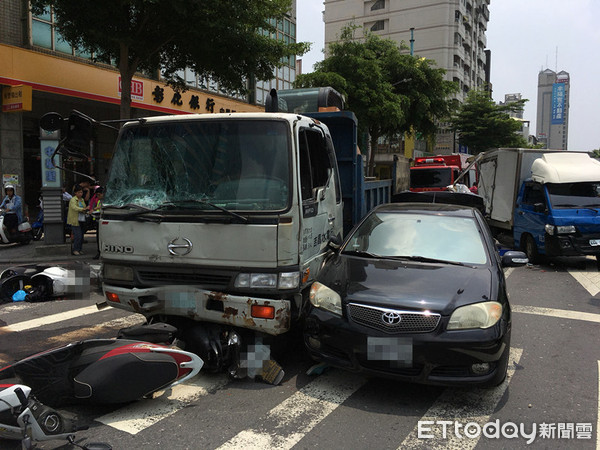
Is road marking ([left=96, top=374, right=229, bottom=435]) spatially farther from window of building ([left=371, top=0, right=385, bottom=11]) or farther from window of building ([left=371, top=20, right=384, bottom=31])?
window of building ([left=371, top=0, right=385, bottom=11])

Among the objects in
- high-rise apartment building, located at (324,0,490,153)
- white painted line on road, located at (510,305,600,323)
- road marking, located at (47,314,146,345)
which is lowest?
road marking, located at (47,314,146,345)

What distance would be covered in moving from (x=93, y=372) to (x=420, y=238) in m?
3.23

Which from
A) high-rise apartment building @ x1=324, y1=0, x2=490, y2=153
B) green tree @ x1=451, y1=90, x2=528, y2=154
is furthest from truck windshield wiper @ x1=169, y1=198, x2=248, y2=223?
high-rise apartment building @ x1=324, y1=0, x2=490, y2=153

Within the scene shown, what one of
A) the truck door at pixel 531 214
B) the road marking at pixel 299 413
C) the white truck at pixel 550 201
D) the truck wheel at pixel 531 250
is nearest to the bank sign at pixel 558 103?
the white truck at pixel 550 201

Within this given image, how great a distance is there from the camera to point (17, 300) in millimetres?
7543

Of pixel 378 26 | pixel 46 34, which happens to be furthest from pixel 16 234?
pixel 378 26

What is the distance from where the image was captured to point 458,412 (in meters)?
3.74

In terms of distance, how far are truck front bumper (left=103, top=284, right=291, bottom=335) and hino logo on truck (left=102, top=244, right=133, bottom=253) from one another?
0.35 metres

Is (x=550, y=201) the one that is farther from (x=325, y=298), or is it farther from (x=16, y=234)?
(x=16, y=234)

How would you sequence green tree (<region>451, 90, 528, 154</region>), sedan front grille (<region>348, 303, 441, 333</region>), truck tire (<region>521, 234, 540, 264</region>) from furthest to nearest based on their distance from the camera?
green tree (<region>451, 90, 528, 154</region>) → truck tire (<region>521, 234, 540, 264</region>) → sedan front grille (<region>348, 303, 441, 333</region>)

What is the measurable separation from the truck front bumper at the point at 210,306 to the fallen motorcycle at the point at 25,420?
4.54ft

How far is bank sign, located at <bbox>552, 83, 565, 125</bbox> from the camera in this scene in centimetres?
16400

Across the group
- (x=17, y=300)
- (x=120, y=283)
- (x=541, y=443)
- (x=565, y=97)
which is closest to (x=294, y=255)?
(x=120, y=283)

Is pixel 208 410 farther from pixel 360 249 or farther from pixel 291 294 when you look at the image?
pixel 360 249
